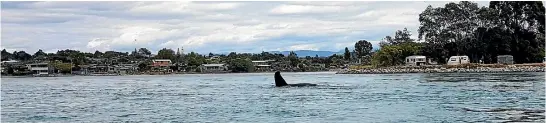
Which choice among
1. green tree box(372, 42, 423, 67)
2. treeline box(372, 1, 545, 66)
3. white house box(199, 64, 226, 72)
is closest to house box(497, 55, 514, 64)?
treeline box(372, 1, 545, 66)

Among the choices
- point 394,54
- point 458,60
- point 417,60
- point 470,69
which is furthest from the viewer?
point 394,54

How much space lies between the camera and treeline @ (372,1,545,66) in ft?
372

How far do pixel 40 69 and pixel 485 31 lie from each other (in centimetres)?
11434

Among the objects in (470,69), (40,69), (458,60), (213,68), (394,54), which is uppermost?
(394,54)

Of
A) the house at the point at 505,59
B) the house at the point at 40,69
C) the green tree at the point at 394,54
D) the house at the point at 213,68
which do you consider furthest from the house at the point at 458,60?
the house at the point at 40,69

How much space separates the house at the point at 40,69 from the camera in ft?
596

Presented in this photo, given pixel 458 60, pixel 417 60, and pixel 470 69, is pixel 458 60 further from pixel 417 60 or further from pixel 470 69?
pixel 417 60

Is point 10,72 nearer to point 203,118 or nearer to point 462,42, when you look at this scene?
point 462,42

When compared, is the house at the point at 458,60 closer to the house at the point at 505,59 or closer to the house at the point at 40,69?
the house at the point at 505,59

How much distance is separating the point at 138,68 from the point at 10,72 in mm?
33712

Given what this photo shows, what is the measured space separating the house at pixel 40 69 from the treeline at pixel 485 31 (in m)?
101

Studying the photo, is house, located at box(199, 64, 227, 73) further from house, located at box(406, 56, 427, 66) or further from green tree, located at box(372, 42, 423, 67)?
house, located at box(406, 56, 427, 66)

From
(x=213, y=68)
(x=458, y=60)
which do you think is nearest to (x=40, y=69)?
(x=213, y=68)

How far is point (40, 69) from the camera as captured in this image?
604ft
